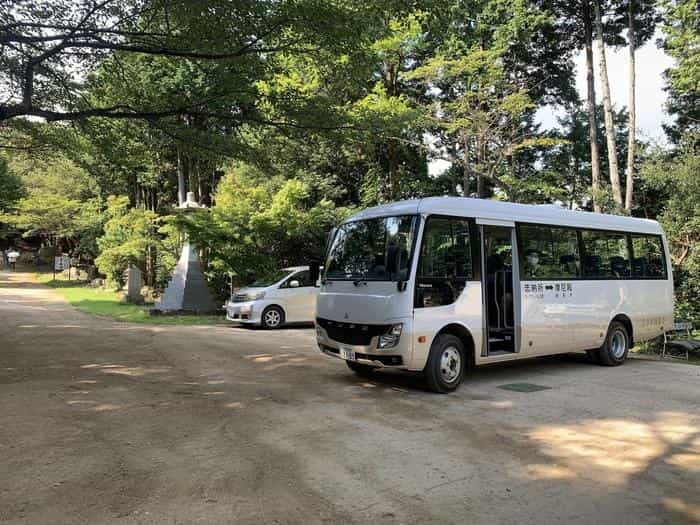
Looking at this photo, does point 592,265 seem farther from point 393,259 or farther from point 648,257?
point 393,259

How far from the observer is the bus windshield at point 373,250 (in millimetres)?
6824

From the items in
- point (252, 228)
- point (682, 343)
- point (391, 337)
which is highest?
point (252, 228)

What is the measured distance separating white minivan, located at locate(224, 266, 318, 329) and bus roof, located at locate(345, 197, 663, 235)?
723 centimetres

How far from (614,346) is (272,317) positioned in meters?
8.69

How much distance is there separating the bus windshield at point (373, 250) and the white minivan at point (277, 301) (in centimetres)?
659

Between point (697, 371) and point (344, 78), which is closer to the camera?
point (697, 371)

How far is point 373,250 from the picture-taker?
7383 mm

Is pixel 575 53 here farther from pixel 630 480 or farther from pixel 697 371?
pixel 630 480

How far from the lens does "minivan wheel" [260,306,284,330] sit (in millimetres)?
14773

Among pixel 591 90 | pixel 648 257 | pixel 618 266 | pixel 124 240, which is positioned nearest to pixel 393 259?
pixel 618 266

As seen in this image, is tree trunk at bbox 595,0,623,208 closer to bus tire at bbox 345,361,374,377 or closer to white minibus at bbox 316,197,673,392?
white minibus at bbox 316,197,673,392

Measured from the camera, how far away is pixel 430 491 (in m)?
3.94

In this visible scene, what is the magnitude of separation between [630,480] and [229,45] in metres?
7.93

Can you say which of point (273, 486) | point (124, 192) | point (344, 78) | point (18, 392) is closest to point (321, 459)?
point (273, 486)
